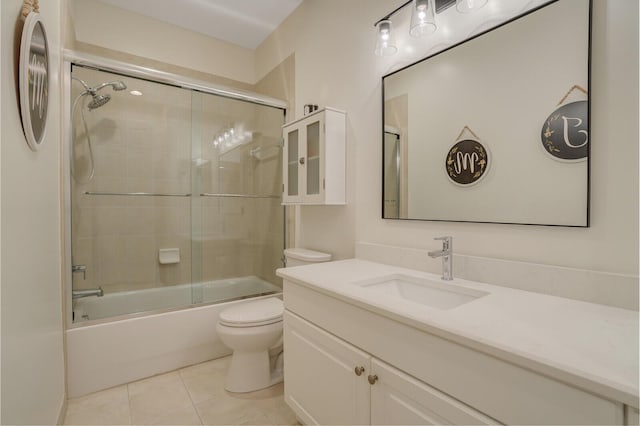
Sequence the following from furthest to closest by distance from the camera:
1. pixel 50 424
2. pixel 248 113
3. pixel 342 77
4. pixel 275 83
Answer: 1. pixel 275 83
2. pixel 248 113
3. pixel 342 77
4. pixel 50 424

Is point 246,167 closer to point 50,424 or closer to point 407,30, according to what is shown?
point 407,30

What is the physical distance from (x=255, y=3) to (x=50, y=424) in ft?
9.60

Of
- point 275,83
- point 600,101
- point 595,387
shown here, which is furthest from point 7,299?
point 275,83

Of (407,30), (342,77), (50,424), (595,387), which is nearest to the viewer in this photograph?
(595,387)

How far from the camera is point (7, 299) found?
0.82 m

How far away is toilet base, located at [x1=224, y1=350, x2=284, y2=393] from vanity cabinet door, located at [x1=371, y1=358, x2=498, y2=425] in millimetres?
1021

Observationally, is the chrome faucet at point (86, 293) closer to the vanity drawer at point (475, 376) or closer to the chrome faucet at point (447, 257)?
the vanity drawer at point (475, 376)

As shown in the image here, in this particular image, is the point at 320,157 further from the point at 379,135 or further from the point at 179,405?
the point at 179,405

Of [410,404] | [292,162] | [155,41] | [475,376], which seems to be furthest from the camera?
[155,41]

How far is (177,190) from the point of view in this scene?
2.64m

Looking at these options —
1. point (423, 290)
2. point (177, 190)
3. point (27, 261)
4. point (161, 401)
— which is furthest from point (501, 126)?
point (177, 190)

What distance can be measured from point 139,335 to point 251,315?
767mm

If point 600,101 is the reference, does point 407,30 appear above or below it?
above

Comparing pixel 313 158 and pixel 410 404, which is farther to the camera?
pixel 313 158
